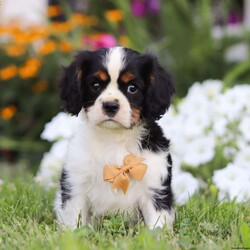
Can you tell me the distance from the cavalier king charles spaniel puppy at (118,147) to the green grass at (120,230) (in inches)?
5.2

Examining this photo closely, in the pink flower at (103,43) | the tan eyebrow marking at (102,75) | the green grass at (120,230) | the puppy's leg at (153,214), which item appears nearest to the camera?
the green grass at (120,230)

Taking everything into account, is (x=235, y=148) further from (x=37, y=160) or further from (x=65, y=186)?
(x=37, y=160)

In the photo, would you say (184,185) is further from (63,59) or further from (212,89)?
(63,59)

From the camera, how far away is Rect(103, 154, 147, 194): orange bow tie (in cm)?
358

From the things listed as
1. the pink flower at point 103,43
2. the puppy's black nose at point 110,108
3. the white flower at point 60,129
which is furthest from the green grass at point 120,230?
the pink flower at point 103,43

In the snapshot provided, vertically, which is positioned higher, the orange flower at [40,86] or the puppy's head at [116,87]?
the orange flower at [40,86]

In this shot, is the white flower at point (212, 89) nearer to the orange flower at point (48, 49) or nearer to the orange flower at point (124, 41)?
the orange flower at point (124, 41)

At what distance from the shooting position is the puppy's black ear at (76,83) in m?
3.65

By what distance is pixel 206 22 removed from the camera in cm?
→ 839

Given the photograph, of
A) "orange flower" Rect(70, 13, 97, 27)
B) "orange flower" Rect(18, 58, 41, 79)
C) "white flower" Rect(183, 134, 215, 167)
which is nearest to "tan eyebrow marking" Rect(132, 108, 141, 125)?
"white flower" Rect(183, 134, 215, 167)

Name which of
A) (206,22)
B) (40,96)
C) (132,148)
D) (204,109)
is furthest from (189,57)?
(132,148)

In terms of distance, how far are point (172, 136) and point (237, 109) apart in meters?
0.65

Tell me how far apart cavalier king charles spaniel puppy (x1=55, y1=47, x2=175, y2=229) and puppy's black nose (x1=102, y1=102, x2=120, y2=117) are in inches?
3.1

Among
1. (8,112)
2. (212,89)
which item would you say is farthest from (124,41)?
(212,89)
